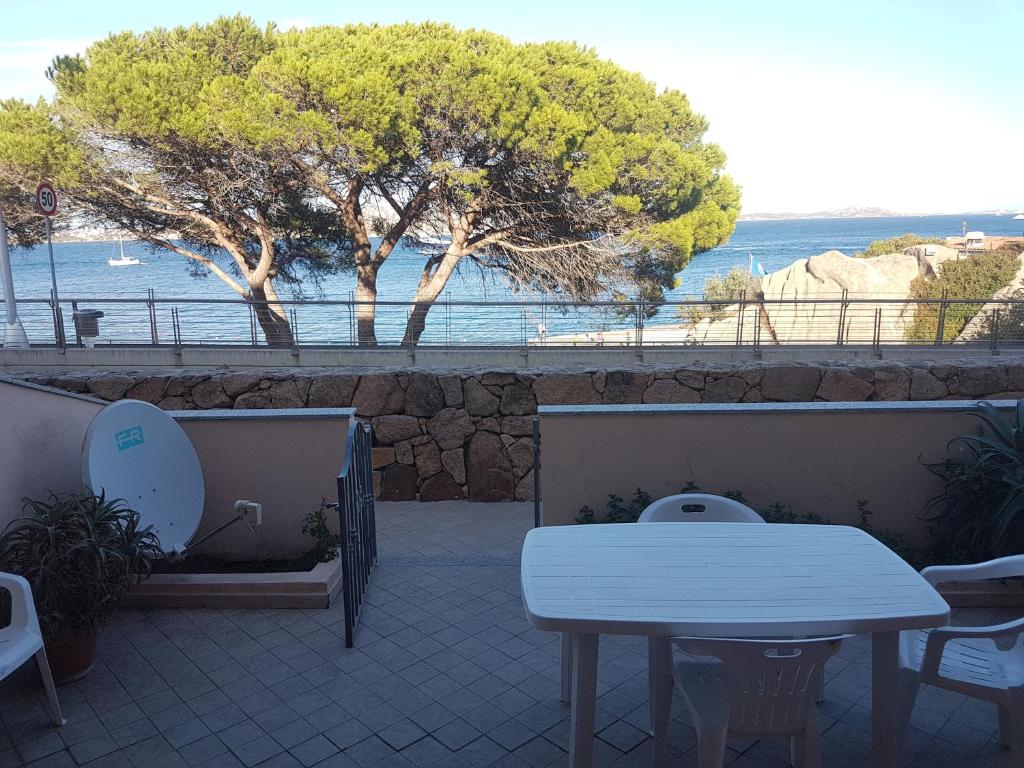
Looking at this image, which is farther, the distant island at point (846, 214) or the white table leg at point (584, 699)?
→ the distant island at point (846, 214)

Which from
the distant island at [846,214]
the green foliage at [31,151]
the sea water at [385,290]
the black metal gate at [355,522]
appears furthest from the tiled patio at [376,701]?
the distant island at [846,214]

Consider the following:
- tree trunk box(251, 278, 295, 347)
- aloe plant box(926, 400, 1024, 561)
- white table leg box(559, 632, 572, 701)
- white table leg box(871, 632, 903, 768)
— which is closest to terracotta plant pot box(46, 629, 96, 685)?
white table leg box(559, 632, 572, 701)

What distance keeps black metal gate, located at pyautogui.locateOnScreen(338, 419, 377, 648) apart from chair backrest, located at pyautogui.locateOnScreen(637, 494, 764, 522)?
52.7 inches

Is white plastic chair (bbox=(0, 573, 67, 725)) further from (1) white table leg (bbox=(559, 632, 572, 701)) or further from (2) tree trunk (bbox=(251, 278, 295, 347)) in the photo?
(2) tree trunk (bbox=(251, 278, 295, 347))

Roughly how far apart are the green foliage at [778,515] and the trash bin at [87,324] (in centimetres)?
839

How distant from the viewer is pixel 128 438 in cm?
372

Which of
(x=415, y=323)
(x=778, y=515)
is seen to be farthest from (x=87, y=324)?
(x=778, y=515)

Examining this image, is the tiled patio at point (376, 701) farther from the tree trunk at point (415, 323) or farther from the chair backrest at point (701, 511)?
the tree trunk at point (415, 323)

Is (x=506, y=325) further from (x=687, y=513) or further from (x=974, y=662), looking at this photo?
(x=974, y=662)

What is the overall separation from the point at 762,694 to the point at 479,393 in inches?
159

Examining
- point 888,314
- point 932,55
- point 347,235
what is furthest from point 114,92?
point 932,55

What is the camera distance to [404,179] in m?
12.9

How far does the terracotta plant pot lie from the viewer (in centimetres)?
305

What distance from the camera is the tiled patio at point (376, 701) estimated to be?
2.67m
